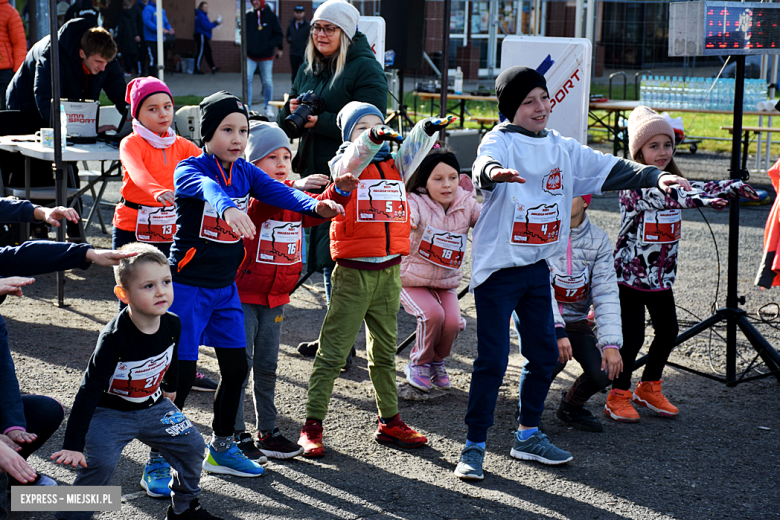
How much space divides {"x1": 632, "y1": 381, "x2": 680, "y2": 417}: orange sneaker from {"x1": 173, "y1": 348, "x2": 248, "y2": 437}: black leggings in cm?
212

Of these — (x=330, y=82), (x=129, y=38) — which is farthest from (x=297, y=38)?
(x=330, y=82)

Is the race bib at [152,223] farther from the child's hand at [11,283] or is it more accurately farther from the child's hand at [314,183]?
the child's hand at [11,283]

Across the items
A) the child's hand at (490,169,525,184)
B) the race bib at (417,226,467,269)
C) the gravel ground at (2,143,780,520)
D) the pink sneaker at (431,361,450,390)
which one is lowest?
the gravel ground at (2,143,780,520)

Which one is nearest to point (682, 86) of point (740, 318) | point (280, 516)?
point (740, 318)

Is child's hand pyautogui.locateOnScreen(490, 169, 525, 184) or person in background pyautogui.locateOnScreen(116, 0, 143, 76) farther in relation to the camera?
person in background pyautogui.locateOnScreen(116, 0, 143, 76)

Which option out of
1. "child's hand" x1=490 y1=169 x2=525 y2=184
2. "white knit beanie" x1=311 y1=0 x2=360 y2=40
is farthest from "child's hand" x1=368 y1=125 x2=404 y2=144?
"white knit beanie" x1=311 y1=0 x2=360 y2=40

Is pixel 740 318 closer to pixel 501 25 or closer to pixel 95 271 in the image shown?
pixel 95 271

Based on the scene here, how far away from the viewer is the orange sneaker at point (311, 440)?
3.77m

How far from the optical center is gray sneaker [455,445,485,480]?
358cm

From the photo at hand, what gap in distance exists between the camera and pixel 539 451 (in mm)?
3777

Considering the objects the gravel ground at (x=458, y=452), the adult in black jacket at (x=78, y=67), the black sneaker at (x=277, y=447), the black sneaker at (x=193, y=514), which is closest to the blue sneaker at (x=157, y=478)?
the gravel ground at (x=458, y=452)

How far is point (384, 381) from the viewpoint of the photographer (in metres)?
3.93

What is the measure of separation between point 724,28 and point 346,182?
96.0 inches

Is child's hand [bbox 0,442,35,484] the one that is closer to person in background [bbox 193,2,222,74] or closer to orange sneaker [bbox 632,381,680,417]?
orange sneaker [bbox 632,381,680,417]
